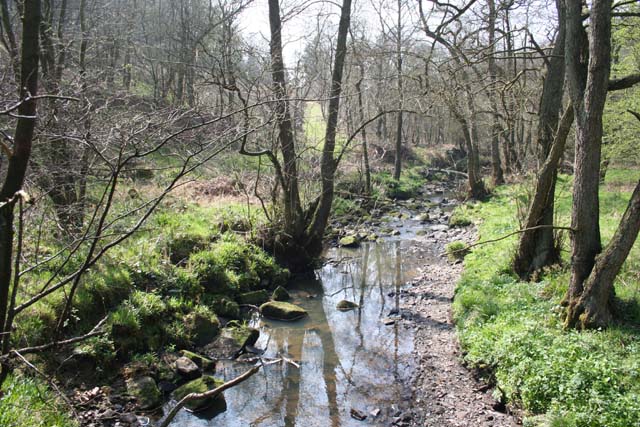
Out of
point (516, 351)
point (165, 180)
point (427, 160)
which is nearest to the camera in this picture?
point (516, 351)

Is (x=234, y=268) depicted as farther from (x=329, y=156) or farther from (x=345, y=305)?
(x=329, y=156)

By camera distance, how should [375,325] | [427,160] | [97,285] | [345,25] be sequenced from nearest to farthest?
[97,285]
[375,325]
[345,25]
[427,160]

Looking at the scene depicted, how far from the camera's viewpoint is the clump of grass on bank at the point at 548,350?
16.2ft

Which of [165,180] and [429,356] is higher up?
[165,180]

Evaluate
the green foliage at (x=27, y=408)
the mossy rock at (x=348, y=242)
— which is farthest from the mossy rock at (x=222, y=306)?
the mossy rock at (x=348, y=242)

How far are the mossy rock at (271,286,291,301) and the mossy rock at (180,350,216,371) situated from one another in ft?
10.4

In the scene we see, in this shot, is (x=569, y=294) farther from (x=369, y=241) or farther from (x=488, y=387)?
(x=369, y=241)

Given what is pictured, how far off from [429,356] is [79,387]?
539 cm

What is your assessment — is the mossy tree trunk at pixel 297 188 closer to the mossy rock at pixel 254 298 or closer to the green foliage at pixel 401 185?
the mossy rock at pixel 254 298

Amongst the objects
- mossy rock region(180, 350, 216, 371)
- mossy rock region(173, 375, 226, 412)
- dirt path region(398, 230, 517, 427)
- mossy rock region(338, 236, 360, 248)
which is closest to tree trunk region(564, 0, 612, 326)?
dirt path region(398, 230, 517, 427)

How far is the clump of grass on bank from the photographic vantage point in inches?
194

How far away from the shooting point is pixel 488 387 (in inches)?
256

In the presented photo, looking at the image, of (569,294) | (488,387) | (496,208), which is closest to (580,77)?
(569,294)

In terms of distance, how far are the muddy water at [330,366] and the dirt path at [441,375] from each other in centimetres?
25
